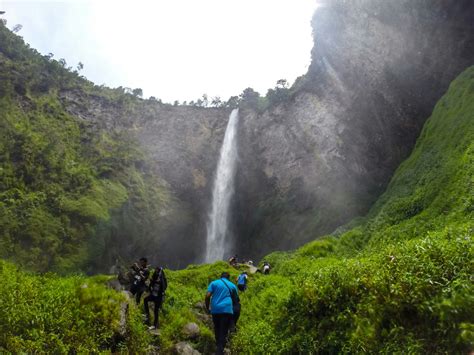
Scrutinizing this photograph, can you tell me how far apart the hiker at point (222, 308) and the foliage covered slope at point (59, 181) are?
23.6 metres

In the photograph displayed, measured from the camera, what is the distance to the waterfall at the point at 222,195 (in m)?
42.2

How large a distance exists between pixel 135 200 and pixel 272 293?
3034 cm

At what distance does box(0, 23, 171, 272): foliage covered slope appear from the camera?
28.6m

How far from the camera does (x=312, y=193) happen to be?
3838 centimetres

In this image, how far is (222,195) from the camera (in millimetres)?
46125

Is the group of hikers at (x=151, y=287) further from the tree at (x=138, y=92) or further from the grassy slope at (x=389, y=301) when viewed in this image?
the tree at (x=138, y=92)

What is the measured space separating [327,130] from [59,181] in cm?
2798

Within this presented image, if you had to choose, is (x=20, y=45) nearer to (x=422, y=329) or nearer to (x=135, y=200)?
(x=135, y=200)

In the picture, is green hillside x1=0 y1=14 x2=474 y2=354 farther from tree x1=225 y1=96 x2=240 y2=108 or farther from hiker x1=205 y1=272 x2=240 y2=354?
tree x1=225 y1=96 x2=240 y2=108

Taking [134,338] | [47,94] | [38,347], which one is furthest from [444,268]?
[47,94]

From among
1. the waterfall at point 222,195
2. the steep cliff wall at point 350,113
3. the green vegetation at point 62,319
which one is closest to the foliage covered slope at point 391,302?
the green vegetation at point 62,319

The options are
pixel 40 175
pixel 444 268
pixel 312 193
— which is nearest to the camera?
pixel 444 268

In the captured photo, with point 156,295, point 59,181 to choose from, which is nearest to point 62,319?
point 156,295

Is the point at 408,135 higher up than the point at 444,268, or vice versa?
the point at 408,135
